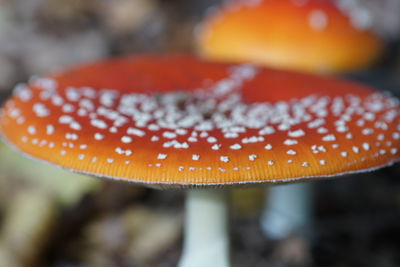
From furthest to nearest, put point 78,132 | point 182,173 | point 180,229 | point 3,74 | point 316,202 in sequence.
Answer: point 3,74 → point 316,202 → point 180,229 → point 78,132 → point 182,173

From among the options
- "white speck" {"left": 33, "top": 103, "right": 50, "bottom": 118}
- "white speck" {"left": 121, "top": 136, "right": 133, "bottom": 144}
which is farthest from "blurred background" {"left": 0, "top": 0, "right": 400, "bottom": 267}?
"white speck" {"left": 121, "top": 136, "right": 133, "bottom": 144}

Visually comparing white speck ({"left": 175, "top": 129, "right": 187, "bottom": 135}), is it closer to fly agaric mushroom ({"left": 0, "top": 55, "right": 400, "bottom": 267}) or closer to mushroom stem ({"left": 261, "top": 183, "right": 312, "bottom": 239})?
fly agaric mushroom ({"left": 0, "top": 55, "right": 400, "bottom": 267})

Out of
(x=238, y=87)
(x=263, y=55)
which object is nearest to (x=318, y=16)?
(x=263, y=55)

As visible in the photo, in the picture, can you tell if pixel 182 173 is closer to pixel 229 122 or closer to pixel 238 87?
pixel 229 122

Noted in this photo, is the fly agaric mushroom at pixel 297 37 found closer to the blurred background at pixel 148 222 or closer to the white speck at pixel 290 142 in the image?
the blurred background at pixel 148 222

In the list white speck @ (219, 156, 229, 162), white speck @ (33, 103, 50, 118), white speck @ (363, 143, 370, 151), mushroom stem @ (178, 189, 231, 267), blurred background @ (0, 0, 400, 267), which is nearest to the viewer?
white speck @ (219, 156, 229, 162)

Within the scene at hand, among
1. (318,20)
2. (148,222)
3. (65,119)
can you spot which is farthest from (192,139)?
(318,20)

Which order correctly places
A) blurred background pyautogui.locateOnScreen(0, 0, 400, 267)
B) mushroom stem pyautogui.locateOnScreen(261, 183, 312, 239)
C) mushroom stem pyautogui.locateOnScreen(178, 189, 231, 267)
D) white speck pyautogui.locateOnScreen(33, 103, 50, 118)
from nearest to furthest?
white speck pyautogui.locateOnScreen(33, 103, 50, 118) < mushroom stem pyautogui.locateOnScreen(178, 189, 231, 267) < blurred background pyautogui.locateOnScreen(0, 0, 400, 267) < mushroom stem pyautogui.locateOnScreen(261, 183, 312, 239)

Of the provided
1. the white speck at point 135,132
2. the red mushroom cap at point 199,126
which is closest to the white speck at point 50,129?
the red mushroom cap at point 199,126
